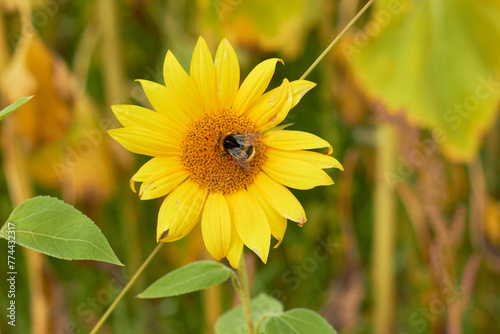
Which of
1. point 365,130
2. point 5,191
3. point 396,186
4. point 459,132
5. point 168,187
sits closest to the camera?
point 168,187

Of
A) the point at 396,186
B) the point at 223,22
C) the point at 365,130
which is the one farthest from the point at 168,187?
the point at 365,130

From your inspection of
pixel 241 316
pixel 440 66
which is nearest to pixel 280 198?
pixel 241 316

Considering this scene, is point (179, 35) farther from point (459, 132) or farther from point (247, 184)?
point (247, 184)

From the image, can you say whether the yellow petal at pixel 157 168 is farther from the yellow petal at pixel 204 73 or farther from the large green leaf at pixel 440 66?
the large green leaf at pixel 440 66

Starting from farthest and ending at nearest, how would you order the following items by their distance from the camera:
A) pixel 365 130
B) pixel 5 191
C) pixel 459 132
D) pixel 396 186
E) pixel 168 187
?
1. pixel 5 191
2. pixel 365 130
3. pixel 396 186
4. pixel 459 132
5. pixel 168 187

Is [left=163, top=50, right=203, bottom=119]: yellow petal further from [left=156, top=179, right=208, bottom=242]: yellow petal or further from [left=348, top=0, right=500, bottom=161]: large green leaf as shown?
[left=348, top=0, right=500, bottom=161]: large green leaf

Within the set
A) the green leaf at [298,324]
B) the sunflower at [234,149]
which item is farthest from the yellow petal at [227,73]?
the green leaf at [298,324]
